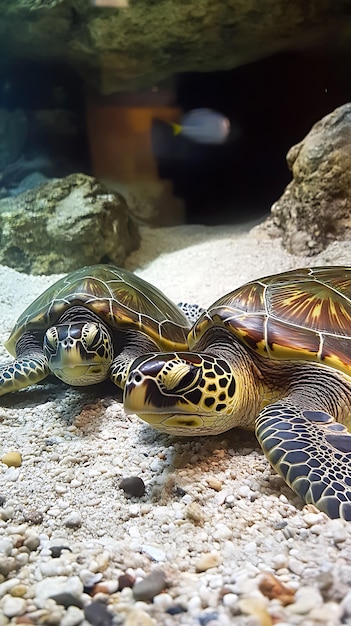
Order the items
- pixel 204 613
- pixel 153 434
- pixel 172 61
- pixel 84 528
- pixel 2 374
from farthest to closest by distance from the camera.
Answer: pixel 172 61 → pixel 2 374 → pixel 153 434 → pixel 84 528 → pixel 204 613

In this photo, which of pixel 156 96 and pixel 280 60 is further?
pixel 280 60

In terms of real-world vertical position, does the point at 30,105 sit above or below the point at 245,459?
above

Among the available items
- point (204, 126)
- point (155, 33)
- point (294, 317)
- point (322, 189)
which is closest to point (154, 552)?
point (294, 317)

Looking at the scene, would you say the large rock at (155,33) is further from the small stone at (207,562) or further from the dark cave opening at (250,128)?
the small stone at (207,562)

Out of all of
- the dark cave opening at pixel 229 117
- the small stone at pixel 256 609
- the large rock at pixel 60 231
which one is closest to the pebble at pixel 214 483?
the small stone at pixel 256 609

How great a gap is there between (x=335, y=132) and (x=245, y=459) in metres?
2.92

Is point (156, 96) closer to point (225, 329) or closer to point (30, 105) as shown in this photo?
point (30, 105)

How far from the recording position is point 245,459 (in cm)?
157

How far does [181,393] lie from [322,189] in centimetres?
262

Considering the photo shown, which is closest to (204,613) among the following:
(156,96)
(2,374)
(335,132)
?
Result: (2,374)

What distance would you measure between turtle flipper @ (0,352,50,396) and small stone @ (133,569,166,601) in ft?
4.48

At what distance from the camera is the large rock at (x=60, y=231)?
404cm

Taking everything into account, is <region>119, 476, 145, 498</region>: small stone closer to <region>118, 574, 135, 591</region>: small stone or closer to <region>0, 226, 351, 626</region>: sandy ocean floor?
<region>0, 226, 351, 626</region>: sandy ocean floor

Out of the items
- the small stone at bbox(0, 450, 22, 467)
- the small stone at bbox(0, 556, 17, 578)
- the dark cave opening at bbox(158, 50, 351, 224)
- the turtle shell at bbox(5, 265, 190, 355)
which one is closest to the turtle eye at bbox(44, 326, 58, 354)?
the turtle shell at bbox(5, 265, 190, 355)
